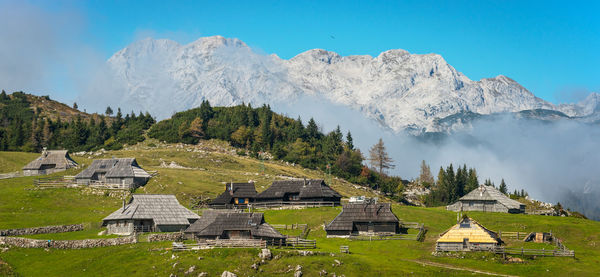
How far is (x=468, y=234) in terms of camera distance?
2436 inches

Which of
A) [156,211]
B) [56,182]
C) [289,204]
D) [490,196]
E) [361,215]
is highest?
[490,196]

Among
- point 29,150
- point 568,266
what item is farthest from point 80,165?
point 568,266

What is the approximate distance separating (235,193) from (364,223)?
2708 centimetres

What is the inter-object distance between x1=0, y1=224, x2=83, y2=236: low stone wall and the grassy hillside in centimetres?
176

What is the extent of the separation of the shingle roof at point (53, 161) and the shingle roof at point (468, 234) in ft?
269

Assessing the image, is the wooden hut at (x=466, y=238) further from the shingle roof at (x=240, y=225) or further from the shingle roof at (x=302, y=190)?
the shingle roof at (x=302, y=190)

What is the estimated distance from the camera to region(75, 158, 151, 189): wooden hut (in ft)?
335

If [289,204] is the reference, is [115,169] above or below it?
above

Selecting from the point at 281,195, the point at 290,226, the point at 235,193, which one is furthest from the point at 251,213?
the point at 235,193

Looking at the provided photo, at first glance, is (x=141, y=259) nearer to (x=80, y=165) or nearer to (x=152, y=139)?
(x=80, y=165)

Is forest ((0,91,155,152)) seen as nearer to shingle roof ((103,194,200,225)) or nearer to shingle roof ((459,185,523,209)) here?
shingle roof ((103,194,200,225))

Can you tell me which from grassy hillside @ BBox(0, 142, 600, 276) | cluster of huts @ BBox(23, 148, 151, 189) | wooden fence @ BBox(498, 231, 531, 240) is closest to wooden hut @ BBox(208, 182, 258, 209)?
grassy hillside @ BBox(0, 142, 600, 276)

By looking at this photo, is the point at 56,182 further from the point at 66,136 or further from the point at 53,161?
the point at 66,136

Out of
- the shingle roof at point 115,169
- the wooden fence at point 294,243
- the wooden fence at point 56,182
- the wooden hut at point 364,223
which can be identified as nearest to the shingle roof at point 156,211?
the wooden fence at point 294,243
